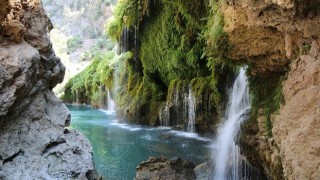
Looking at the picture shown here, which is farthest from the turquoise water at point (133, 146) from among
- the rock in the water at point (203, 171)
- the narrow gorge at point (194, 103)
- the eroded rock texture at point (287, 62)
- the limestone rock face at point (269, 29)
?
the limestone rock face at point (269, 29)

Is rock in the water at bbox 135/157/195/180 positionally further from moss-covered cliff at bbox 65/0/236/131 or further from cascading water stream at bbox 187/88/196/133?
cascading water stream at bbox 187/88/196/133

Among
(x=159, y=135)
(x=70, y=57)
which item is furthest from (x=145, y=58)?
(x=70, y=57)

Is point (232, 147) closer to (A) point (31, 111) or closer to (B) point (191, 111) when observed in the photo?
(A) point (31, 111)

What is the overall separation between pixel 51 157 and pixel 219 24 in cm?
372

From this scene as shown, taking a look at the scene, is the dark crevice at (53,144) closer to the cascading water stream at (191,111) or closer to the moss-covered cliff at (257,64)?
the moss-covered cliff at (257,64)

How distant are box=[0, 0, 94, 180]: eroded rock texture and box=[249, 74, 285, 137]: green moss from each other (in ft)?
10.5

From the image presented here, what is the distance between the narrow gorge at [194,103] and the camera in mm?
3969

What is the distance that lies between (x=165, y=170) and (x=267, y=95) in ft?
8.74

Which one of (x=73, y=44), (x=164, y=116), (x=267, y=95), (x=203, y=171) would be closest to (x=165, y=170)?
(x=203, y=171)

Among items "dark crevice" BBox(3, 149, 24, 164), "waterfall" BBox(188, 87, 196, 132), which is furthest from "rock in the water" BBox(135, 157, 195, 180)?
"waterfall" BBox(188, 87, 196, 132)

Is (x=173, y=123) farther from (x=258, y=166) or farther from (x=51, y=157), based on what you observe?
(x=51, y=157)

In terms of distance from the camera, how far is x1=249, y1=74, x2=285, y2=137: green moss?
19.0 ft

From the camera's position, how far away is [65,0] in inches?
2069

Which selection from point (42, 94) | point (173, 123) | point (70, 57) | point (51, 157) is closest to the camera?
point (51, 157)
